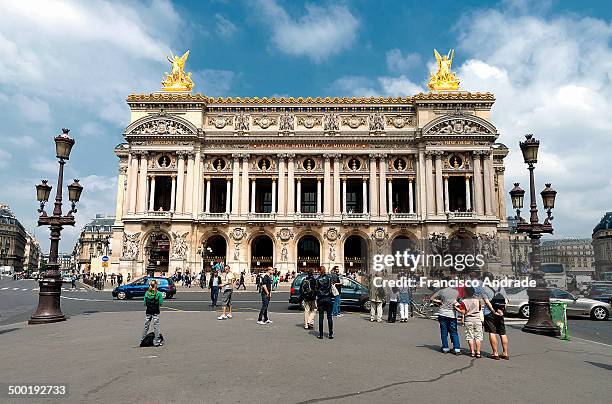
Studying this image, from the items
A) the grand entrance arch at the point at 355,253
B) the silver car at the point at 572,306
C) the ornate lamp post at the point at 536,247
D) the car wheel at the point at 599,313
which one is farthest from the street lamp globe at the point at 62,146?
the grand entrance arch at the point at 355,253

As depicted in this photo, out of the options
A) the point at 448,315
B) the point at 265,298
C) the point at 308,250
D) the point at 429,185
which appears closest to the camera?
the point at 448,315

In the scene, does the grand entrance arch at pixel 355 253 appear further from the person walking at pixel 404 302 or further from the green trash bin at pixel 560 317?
the green trash bin at pixel 560 317

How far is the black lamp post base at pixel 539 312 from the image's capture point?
1471cm

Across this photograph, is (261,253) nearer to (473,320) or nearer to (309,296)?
(309,296)

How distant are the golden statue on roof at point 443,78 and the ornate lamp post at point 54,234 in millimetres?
43969

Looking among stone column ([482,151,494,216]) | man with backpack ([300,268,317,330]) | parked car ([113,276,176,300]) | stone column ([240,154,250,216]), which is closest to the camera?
man with backpack ([300,268,317,330])

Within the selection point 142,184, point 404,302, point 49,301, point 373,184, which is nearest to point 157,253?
point 142,184

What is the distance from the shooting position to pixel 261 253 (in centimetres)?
5350

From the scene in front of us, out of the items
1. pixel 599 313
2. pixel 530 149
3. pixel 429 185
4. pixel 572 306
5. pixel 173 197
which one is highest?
pixel 429 185

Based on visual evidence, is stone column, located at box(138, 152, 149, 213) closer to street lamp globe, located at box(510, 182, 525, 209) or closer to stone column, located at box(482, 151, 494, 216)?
stone column, located at box(482, 151, 494, 216)

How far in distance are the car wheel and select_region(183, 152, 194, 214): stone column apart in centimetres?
3854

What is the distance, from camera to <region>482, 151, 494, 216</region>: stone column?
48.4 meters

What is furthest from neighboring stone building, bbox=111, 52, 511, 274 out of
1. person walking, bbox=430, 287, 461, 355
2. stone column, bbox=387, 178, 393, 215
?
person walking, bbox=430, 287, 461, 355

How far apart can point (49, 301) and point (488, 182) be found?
145 feet
